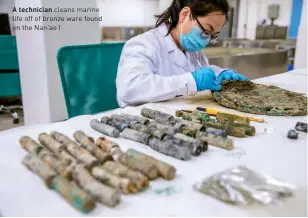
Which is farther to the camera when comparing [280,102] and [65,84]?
[65,84]

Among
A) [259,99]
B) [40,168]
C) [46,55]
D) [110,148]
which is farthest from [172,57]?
[46,55]

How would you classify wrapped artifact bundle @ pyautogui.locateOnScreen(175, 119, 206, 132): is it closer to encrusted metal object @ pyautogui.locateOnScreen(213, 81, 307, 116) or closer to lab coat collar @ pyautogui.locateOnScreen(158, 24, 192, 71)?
encrusted metal object @ pyautogui.locateOnScreen(213, 81, 307, 116)

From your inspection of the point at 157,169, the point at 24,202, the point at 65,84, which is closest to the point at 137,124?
the point at 157,169

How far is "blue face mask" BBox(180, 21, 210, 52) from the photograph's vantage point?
1.21 meters

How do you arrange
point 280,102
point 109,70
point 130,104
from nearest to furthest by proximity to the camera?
point 280,102 < point 130,104 < point 109,70

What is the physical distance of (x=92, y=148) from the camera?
0.61m

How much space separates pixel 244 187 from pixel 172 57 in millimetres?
896

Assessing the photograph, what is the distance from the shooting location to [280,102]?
100 cm

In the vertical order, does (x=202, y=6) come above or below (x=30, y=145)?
above

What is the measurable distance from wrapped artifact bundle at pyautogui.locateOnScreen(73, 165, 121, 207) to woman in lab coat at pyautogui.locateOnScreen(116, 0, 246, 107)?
59cm

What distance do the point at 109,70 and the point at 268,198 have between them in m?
0.93

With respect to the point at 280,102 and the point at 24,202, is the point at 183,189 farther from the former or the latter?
the point at 280,102

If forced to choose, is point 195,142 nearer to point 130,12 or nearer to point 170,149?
point 170,149

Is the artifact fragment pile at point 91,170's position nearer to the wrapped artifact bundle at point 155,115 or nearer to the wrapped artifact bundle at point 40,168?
the wrapped artifact bundle at point 40,168
